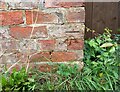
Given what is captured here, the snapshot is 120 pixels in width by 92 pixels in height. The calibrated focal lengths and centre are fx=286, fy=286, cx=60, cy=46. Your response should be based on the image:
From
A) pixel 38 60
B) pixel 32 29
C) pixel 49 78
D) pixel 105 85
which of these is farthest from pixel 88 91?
pixel 32 29

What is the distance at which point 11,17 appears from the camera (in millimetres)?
1835

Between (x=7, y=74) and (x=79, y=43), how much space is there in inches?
20.5

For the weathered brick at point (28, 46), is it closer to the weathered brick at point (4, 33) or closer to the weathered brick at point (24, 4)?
the weathered brick at point (4, 33)

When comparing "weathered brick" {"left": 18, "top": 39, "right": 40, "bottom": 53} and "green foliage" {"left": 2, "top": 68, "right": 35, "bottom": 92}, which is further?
"weathered brick" {"left": 18, "top": 39, "right": 40, "bottom": 53}

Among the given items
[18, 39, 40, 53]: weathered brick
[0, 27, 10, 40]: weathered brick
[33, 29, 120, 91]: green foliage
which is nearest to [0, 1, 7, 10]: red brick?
[0, 27, 10, 40]: weathered brick

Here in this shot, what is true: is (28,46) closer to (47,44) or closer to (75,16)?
(47,44)

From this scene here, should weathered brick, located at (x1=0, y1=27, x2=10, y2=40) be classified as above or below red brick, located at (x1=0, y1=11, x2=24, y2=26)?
below

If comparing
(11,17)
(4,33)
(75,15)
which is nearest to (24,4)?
(11,17)

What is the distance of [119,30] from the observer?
2.49 meters

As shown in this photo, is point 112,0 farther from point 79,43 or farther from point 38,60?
point 38,60

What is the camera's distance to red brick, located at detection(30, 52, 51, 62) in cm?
192

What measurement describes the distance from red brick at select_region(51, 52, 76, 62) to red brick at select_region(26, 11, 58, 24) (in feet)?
0.75

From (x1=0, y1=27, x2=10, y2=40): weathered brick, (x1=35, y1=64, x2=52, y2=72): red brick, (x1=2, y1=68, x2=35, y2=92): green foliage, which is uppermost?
(x1=0, y1=27, x2=10, y2=40): weathered brick

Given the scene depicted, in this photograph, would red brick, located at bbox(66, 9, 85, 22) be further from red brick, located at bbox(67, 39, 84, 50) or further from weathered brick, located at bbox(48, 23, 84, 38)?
red brick, located at bbox(67, 39, 84, 50)
